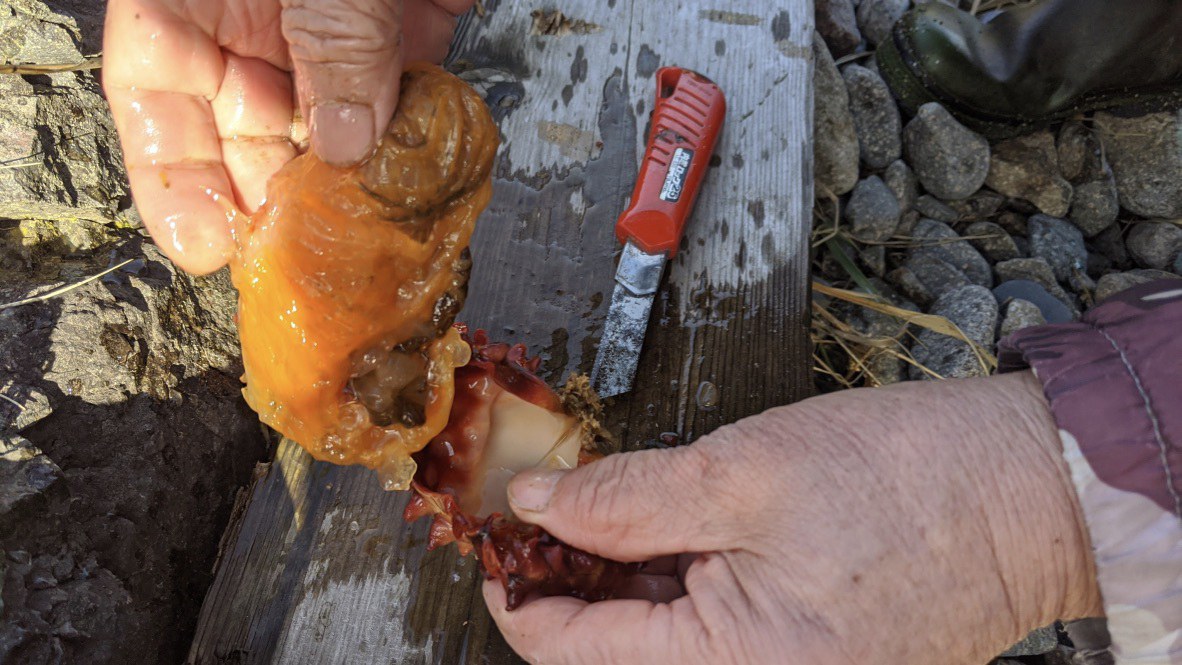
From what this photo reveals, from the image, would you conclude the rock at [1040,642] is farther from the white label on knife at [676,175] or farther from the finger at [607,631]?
the white label on knife at [676,175]

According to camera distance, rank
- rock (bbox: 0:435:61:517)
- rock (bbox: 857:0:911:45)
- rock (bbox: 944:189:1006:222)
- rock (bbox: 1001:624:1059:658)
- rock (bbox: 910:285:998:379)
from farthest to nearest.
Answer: rock (bbox: 857:0:911:45) → rock (bbox: 944:189:1006:222) → rock (bbox: 910:285:998:379) → rock (bbox: 1001:624:1059:658) → rock (bbox: 0:435:61:517)

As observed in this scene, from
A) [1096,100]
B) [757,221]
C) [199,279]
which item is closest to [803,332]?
[757,221]

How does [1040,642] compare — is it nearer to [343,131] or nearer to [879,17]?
[343,131]

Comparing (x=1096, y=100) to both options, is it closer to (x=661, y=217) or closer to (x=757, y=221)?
(x=757, y=221)

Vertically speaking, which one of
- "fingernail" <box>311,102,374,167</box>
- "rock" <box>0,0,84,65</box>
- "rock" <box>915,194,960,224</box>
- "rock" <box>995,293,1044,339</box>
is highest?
"fingernail" <box>311,102,374,167</box>

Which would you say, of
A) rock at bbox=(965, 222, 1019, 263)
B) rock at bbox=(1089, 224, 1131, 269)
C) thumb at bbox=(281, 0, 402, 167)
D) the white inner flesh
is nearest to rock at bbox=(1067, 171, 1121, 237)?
rock at bbox=(1089, 224, 1131, 269)

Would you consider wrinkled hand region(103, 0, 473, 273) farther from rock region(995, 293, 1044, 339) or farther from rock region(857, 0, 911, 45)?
rock region(857, 0, 911, 45)

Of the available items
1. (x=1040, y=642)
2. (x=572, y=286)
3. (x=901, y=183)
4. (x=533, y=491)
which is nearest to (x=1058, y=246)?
(x=901, y=183)

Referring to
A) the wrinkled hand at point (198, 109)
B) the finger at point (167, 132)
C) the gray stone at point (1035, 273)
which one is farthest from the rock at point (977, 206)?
the finger at point (167, 132)
